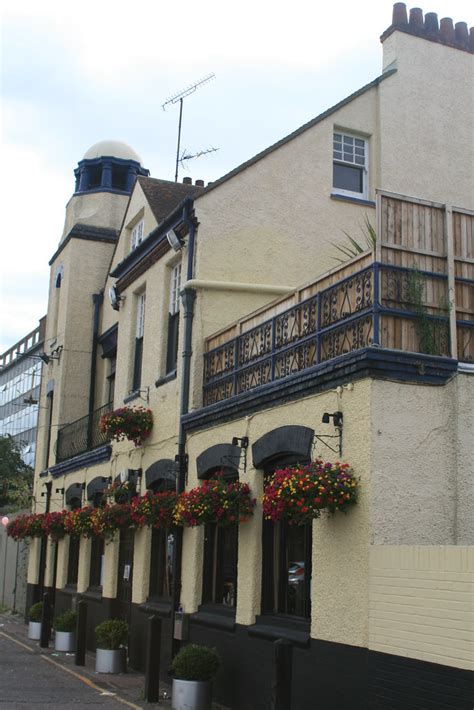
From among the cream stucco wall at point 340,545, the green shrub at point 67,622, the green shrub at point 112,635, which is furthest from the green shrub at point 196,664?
the green shrub at point 67,622

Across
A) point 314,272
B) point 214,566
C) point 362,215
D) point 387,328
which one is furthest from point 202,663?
point 362,215

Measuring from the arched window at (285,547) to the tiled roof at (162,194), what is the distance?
318 inches

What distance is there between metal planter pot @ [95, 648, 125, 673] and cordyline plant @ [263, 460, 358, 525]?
22.5ft

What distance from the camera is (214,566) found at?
13.1m

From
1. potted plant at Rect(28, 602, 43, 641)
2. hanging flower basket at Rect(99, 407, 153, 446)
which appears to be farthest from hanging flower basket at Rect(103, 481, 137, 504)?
potted plant at Rect(28, 602, 43, 641)

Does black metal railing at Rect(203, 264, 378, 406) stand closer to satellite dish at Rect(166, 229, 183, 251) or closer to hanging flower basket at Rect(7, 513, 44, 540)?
satellite dish at Rect(166, 229, 183, 251)

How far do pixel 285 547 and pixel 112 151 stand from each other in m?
16.8

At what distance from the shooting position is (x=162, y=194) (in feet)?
62.3

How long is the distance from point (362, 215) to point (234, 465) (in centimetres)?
560

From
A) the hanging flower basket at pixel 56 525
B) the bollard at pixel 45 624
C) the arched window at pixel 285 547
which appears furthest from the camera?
the hanging flower basket at pixel 56 525

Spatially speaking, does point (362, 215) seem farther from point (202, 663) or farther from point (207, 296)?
point (202, 663)

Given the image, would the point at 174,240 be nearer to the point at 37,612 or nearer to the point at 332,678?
the point at 332,678

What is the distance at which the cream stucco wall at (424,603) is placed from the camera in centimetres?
744

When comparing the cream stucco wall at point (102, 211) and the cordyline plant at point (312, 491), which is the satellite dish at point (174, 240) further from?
the cream stucco wall at point (102, 211)
